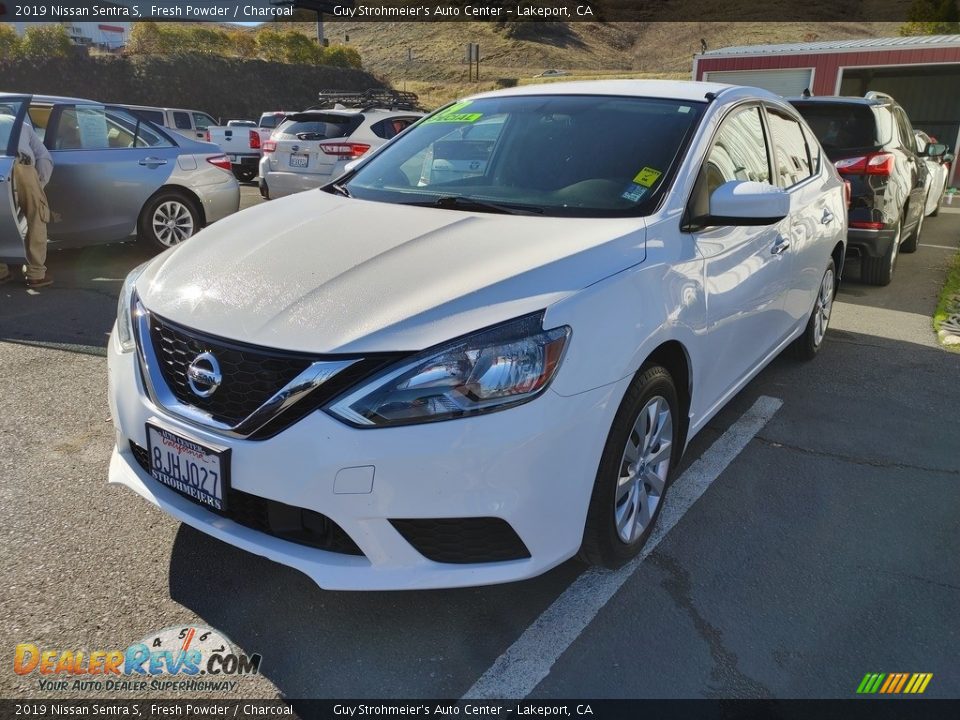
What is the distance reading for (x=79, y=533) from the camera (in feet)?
9.53

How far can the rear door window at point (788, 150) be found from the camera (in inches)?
159

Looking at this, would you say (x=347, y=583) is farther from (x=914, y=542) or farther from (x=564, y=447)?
(x=914, y=542)

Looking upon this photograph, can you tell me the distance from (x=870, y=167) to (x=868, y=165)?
1.0 inches

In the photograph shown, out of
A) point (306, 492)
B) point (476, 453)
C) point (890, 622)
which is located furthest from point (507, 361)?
point (890, 622)

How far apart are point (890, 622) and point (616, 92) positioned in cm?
247

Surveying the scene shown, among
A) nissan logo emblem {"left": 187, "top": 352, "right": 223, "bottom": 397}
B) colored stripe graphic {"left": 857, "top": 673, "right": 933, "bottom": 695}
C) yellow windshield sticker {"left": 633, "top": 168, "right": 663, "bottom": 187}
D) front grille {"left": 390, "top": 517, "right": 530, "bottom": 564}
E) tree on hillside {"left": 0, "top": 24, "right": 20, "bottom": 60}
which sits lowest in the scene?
colored stripe graphic {"left": 857, "top": 673, "right": 933, "bottom": 695}

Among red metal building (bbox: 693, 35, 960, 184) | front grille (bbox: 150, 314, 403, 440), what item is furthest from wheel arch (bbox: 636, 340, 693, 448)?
red metal building (bbox: 693, 35, 960, 184)

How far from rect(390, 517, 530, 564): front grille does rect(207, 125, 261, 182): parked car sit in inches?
595

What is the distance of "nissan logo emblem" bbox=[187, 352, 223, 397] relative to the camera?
221 cm

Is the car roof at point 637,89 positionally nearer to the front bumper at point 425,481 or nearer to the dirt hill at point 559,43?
the front bumper at point 425,481

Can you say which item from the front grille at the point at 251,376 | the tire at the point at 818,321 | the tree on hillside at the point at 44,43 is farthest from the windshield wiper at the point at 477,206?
the tree on hillside at the point at 44,43

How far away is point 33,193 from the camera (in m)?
6.20

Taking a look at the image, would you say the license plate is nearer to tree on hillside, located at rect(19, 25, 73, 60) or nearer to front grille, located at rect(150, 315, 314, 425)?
front grille, located at rect(150, 315, 314, 425)

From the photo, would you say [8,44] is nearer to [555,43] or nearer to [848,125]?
[848,125]
